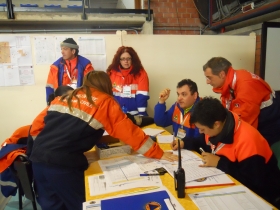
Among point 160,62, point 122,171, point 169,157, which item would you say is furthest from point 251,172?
point 160,62

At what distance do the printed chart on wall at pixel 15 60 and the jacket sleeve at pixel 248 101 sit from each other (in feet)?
8.19

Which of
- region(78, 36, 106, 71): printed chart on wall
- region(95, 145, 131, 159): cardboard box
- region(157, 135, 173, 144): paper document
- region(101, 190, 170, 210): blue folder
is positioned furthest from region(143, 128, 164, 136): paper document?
region(78, 36, 106, 71): printed chart on wall

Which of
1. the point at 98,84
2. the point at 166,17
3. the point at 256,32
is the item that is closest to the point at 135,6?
the point at 166,17

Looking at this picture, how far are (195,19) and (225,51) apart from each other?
1078 millimetres

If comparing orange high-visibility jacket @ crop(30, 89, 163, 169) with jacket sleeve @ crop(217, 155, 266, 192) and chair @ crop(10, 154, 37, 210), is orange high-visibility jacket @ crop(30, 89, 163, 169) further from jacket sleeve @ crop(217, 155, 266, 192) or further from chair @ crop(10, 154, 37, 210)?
jacket sleeve @ crop(217, 155, 266, 192)

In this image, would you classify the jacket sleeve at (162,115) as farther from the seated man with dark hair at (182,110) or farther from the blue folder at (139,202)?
the blue folder at (139,202)

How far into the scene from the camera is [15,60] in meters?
2.99

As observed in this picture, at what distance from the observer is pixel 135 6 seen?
4449mm

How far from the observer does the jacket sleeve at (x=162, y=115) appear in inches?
86.8

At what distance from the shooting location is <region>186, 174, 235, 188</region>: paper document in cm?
112

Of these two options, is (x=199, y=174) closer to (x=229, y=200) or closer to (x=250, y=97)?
(x=229, y=200)

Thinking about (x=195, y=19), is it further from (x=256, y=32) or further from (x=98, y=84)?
(x=98, y=84)

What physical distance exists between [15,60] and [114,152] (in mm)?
2190

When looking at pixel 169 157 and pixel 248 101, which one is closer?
pixel 169 157
